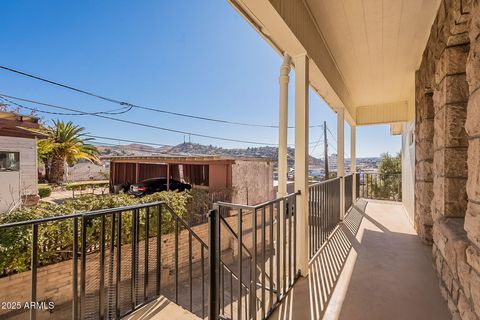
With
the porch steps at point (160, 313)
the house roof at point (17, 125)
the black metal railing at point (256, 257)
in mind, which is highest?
the house roof at point (17, 125)

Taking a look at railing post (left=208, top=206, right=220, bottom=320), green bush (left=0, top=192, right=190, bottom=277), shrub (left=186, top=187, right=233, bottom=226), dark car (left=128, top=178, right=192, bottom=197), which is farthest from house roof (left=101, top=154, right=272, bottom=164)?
railing post (left=208, top=206, right=220, bottom=320)

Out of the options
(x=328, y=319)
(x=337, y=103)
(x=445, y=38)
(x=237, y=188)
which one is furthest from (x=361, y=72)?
(x=237, y=188)

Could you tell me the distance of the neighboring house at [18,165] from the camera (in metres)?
7.60

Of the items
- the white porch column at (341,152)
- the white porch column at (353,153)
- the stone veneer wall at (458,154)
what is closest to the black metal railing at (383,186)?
the white porch column at (353,153)

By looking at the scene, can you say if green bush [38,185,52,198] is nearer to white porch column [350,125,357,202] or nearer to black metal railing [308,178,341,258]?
black metal railing [308,178,341,258]

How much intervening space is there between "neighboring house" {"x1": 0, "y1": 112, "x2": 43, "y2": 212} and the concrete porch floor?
29.7ft

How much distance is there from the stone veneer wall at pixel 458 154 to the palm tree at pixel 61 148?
14773 mm

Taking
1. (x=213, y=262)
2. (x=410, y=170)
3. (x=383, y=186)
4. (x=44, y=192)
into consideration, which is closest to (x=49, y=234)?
(x=213, y=262)

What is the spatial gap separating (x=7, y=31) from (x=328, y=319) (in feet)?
40.5

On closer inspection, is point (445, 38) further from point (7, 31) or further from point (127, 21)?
point (7, 31)

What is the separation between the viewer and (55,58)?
11.2m

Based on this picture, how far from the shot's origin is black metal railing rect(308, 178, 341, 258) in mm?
2787

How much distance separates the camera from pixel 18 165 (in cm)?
804

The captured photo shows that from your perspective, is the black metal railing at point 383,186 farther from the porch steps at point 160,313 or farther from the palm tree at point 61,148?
the palm tree at point 61,148
